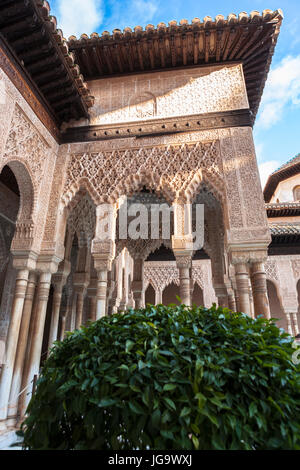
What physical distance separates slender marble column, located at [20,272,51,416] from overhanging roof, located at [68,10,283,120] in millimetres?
4670

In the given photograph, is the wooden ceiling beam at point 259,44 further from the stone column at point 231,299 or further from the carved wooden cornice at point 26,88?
the stone column at point 231,299

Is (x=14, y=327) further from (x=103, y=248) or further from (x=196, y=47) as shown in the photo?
(x=196, y=47)

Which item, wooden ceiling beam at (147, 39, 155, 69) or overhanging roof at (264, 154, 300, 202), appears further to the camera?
overhanging roof at (264, 154, 300, 202)

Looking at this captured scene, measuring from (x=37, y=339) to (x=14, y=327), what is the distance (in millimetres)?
501

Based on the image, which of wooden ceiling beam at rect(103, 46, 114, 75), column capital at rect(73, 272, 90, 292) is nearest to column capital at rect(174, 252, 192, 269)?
column capital at rect(73, 272, 90, 292)

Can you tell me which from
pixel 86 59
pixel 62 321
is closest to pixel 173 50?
pixel 86 59

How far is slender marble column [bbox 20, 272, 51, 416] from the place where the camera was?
15.8ft

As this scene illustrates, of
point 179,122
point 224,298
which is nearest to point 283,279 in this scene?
point 224,298

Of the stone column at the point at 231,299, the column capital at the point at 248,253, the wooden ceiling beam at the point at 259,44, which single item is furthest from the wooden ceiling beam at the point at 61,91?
the stone column at the point at 231,299

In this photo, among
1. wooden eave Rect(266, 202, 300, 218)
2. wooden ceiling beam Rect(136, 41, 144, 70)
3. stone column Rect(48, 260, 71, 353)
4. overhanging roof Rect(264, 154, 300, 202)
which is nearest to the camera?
wooden ceiling beam Rect(136, 41, 144, 70)

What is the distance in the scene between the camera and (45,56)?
4945 millimetres

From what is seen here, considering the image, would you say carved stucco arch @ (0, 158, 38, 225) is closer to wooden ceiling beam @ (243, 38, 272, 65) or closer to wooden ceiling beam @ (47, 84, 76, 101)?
wooden ceiling beam @ (47, 84, 76, 101)

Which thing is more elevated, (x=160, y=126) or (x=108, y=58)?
(x=108, y=58)

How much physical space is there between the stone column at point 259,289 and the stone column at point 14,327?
3914 mm
